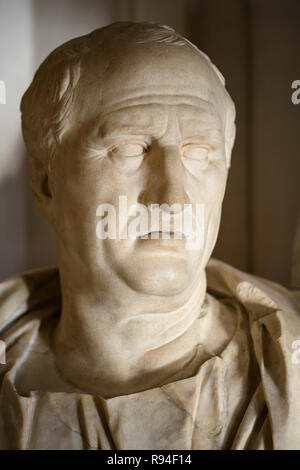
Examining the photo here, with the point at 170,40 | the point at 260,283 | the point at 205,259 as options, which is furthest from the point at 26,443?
the point at 170,40

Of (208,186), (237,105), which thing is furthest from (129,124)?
(237,105)

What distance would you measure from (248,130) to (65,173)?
120 cm

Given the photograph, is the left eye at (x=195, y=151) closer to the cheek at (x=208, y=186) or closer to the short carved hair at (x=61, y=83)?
the cheek at (x=208, y=186)

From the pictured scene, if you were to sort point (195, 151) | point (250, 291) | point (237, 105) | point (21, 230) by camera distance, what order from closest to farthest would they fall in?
point (195, 151) → point (250, 291) → point (237, 105) → point (21, 230)

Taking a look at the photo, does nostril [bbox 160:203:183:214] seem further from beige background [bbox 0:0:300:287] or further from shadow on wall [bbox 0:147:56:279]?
shadow on wall [bbox 0:147:56:279]

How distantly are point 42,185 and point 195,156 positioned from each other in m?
0.49

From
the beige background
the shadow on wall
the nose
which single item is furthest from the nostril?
the shadow on wall

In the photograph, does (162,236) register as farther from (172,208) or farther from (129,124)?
(129,124)

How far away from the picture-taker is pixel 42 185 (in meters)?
2.17

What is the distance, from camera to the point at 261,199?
2955 mm

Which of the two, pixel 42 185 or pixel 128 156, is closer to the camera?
pixel 128 156

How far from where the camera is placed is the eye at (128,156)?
189 centimetres

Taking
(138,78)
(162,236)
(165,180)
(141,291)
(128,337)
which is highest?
(138,78)

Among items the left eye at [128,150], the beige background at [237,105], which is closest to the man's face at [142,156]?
the left eye at [128,150]
